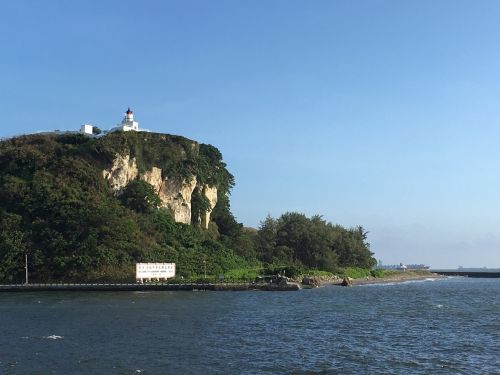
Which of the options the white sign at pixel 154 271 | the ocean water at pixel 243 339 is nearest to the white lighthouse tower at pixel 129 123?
the white sign at pixel 154 271

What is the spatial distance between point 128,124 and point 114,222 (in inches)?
1232

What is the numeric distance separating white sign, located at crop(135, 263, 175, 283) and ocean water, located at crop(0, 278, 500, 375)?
1003 inches

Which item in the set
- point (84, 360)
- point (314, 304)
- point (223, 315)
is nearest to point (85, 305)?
point (223, 315)

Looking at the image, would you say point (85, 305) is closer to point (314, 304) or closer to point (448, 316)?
point (314, 304)

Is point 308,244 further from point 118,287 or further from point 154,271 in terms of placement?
point 118,287

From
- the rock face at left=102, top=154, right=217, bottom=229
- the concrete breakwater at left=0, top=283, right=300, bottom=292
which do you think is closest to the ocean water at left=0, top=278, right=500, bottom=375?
the concrete breakwater at left=0, top=283, right=300, bottom=292

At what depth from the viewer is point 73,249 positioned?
87312 mm

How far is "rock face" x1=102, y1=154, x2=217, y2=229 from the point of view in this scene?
4097 inches

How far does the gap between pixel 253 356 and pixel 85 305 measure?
31.4 m

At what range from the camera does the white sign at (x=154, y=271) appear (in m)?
84.2

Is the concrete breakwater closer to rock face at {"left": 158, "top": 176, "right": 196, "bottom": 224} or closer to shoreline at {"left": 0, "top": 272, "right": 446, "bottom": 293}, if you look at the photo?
shoreline at {"left": 0, "top": 272, "right": 446, "bottom": 293}

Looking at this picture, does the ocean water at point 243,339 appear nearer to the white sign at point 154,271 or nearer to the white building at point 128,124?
the white sign at point 154,271

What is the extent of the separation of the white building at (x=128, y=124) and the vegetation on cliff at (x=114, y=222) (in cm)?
480

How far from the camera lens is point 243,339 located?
117 feet
